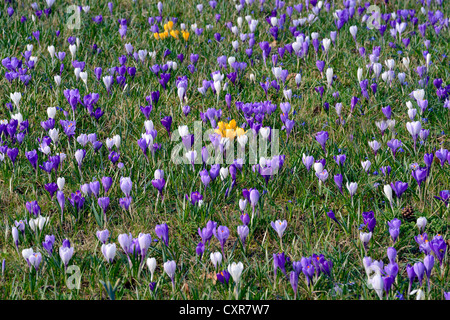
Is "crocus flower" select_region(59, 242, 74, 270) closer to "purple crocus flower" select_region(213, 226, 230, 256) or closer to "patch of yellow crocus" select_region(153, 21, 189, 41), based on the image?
"purple crocus flower" select_region(213, 226, 230, 256)

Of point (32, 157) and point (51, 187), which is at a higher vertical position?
point (32, 157)

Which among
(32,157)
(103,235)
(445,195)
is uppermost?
(32,157)

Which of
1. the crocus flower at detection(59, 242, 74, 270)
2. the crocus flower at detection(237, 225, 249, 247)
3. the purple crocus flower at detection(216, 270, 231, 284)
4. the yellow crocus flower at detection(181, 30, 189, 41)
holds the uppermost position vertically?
the yellow crocus flower at detection(181, 30, 189, 41)

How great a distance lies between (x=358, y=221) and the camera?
3408mm

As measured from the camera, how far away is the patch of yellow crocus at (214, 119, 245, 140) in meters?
4.14

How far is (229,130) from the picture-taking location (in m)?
4.15

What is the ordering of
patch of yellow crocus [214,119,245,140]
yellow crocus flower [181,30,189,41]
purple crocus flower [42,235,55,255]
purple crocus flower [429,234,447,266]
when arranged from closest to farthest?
purple crocus flower [429,234,447,266]
purple crocus flower [42,235,55,255]
patch of yellow crocus [214,119,245,140]
yellow crocus flower [181,30,189,41]

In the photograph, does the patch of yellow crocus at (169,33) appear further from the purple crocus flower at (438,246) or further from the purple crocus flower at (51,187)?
the purple crocus flower at (438,246)

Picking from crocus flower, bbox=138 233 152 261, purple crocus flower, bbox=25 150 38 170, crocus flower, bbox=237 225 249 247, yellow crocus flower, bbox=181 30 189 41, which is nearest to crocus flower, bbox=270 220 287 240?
crocus flower, bbox=237 225 249 247

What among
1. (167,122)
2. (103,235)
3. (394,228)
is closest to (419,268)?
(394,228)

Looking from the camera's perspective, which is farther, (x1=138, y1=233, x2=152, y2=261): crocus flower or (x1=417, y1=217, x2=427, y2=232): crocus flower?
(x1=417, y1=217, x2=427, y2=232): crocus flower

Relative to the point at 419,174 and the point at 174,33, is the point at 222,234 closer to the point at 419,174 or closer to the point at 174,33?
the point at 419,174
